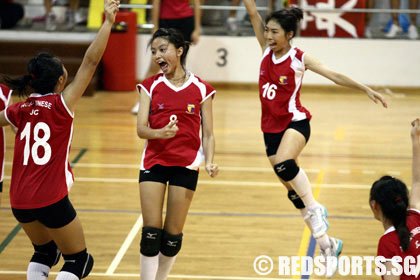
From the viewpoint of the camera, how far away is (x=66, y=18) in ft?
42.9

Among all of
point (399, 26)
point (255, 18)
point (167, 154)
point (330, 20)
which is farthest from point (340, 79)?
point (399, 26)

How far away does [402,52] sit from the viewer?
12.5 meters

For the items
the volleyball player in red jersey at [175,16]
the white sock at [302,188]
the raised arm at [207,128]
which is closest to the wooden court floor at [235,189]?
the white sock at [302,188]

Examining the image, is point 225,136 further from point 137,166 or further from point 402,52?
point 402,52

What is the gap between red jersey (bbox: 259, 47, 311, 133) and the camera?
5.41 m

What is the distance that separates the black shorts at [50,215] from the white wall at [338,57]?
339 inches

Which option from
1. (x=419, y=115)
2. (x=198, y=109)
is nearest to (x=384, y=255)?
(x=198, y=109)

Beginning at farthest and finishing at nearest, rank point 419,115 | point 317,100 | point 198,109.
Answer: point 317,100 → point 419,115 → point 198,109

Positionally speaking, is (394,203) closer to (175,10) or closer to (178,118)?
(178,118)

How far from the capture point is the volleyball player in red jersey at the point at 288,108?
5359 millimetres

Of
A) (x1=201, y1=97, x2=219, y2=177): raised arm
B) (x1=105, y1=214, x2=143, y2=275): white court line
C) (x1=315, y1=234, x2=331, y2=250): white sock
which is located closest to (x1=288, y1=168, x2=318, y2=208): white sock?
(x1=315, y1=234, x2=331, y2=250): white sock

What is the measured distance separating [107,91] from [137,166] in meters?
4.51

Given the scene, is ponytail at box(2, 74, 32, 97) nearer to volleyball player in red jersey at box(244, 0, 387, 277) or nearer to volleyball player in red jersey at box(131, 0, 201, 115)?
volleyball player in red jersey at box(244, 0, 387, 277)

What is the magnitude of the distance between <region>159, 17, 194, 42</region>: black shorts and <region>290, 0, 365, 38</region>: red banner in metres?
3.31
